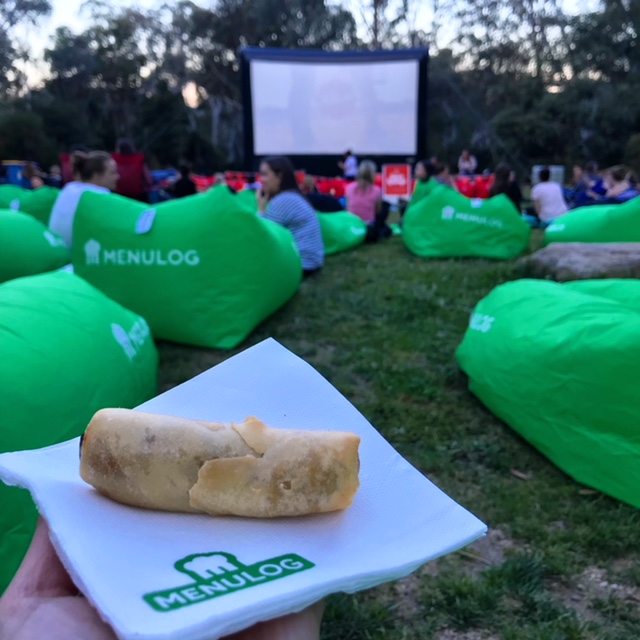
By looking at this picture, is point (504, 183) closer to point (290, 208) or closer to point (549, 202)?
point (549, 202)

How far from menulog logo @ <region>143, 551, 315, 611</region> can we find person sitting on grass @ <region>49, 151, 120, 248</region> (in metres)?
4.03

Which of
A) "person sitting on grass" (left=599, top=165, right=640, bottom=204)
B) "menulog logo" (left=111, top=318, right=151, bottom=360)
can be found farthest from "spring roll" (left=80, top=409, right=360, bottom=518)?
"person sitting on grass" (left=599, top=165, right=640, bottom=204)

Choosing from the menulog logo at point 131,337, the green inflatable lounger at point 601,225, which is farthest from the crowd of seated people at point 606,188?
the menulog logo at point 131,337

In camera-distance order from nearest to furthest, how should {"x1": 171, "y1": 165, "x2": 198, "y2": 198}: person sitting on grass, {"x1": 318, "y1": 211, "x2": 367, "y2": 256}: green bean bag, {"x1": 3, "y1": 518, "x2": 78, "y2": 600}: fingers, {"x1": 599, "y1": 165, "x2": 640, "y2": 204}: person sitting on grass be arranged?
{"x1": 3, "y1": 518, "x2": 78, "y2": 600}: fingers → {"x1": 318, "y1": 211, "x2": 367, "y2": 256}: green bean bag → {"x1": 599, "y1": 165, "x2": 640, "y2": 204}: person sitting on grass → {"x1": 171, "y1": 165, "x2": 198, "y2": 198}: person sitting on grass

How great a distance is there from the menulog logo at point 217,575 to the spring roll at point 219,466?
0.36 feet

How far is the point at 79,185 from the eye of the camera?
4.66 meters

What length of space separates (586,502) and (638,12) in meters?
28.3

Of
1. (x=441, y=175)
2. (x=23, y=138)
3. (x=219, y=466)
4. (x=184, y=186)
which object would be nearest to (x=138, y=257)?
(x=219, y=466)

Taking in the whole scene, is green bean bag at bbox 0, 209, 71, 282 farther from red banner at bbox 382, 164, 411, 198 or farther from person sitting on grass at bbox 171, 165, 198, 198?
red banner at bbox 382, 164, 411, 198

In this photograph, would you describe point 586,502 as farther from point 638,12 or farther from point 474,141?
point 638,12

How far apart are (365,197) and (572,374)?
243 inches

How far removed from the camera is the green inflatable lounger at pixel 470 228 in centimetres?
646

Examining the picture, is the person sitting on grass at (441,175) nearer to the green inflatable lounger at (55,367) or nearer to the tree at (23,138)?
the green inflatable lounger at (55,367)

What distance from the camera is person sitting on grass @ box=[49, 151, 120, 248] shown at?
463 centimetres
